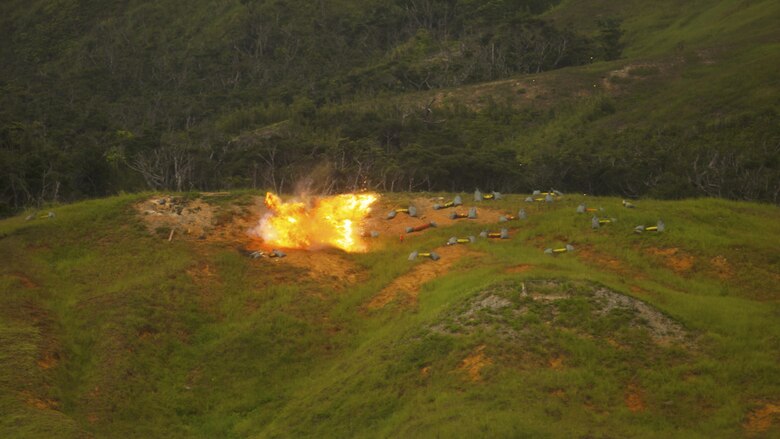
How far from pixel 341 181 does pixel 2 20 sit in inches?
3749

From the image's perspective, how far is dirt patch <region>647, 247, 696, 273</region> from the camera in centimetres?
2575

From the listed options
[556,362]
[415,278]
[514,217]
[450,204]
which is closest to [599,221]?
[514,217]

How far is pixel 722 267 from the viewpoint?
2561 cm

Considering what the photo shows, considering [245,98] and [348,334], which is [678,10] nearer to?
[245,98]

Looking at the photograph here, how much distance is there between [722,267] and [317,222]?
1226 centimetres

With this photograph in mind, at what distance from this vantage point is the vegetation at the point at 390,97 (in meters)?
57.8

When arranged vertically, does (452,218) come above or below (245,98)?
above

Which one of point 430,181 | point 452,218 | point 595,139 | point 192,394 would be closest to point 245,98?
point 595,139

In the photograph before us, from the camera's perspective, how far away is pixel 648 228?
27.7 metres

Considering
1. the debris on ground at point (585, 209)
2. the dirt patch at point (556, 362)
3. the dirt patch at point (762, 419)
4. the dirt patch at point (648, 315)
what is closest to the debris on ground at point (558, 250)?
the debris on ground at point (585, 209)

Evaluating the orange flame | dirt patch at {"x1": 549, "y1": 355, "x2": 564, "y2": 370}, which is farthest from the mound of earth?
the orange flame

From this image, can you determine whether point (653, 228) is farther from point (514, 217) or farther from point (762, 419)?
point (762, 419)

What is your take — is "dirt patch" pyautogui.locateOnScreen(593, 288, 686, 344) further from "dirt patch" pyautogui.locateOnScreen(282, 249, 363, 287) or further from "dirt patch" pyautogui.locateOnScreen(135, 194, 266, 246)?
"dirt patch" pyautogui.locateOnScreen(135, 194, 266, 246)

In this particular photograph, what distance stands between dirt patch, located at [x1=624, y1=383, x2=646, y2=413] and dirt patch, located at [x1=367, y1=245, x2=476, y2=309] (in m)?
7.18
